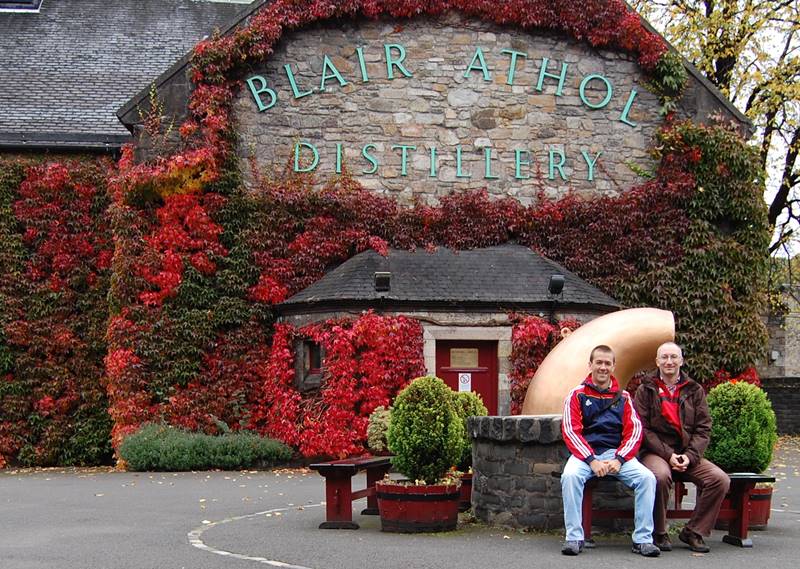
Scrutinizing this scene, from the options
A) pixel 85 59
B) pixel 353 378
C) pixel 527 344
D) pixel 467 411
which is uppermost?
pixel 85 59

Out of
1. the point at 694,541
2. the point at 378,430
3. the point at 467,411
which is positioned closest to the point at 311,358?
the point at 378,430

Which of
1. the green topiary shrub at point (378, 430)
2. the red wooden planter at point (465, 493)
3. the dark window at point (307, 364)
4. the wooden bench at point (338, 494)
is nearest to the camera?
the wooden bench at point (338, 494)

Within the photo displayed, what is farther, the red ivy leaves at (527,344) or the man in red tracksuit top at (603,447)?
the red ivy leaves at (527,344)

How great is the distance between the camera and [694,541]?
28.2 feet

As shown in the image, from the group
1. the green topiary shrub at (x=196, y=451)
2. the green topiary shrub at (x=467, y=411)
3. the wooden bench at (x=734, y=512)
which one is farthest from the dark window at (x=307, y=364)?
the wooden bench at (x=734, y=512)

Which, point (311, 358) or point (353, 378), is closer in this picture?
point (353, 378)

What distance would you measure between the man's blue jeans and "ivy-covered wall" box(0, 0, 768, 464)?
9.80 m

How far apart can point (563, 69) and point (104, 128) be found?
8.23 metres

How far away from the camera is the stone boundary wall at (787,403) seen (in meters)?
25.3

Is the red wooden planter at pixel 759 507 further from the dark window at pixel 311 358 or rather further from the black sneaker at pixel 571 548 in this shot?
the dark window at pixel 311 358

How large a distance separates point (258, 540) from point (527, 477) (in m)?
2.26

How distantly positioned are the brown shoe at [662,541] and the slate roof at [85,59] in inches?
524

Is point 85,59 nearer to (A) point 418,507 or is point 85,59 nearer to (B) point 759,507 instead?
(A) point 418,507

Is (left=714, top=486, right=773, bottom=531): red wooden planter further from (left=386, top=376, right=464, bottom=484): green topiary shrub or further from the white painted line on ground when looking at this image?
the white painted line on ground
